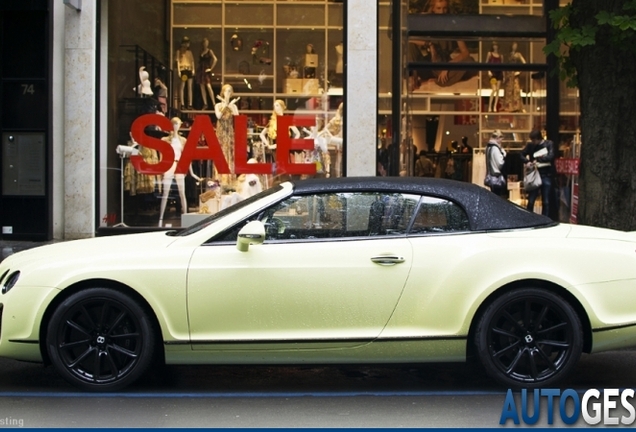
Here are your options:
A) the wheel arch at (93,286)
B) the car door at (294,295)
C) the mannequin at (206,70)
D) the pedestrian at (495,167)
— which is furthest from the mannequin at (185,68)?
the car door at (294,295)

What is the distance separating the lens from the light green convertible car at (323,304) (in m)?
6.54

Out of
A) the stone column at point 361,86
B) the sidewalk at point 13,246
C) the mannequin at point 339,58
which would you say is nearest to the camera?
the sidewalk at point 13,246

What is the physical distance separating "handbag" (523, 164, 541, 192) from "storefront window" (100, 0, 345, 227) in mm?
3045

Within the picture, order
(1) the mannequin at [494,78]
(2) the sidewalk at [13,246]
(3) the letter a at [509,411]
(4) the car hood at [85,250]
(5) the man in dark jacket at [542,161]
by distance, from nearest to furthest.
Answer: (3) the letter a at [509,411] < (4) the car hood at [85,250] < (2) the sidewalk at [13,246] < (5) the man in dark jacket at [542,161] < (1) the mannequin at [494,78]

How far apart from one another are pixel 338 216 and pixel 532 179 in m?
9.40

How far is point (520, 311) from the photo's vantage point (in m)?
6.64

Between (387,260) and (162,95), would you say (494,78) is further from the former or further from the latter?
(387,260)

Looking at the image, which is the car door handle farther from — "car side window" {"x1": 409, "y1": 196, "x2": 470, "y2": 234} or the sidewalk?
the sidewalk

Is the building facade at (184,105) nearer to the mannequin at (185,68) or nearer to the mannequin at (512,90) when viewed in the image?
the mannequin at (185,68)

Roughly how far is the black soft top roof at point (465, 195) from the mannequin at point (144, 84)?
8.67 meters

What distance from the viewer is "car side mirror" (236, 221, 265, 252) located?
6.53 meters

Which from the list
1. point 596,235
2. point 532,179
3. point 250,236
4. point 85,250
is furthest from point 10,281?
point 532,179

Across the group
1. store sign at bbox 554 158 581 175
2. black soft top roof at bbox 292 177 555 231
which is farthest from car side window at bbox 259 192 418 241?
store sign at bbox 554 158 581 175

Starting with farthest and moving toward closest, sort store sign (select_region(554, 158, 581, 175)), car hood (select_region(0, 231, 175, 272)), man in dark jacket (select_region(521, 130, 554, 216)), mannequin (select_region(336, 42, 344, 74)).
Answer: man in dark jacket (select_region(521, 130, 554, 216)) → mannequin (select_region(336, 42, 344, 74)) → store sign (select_region(554, 158, 581, 175)) → car hood (select_region(0, 231, 175, 272))
